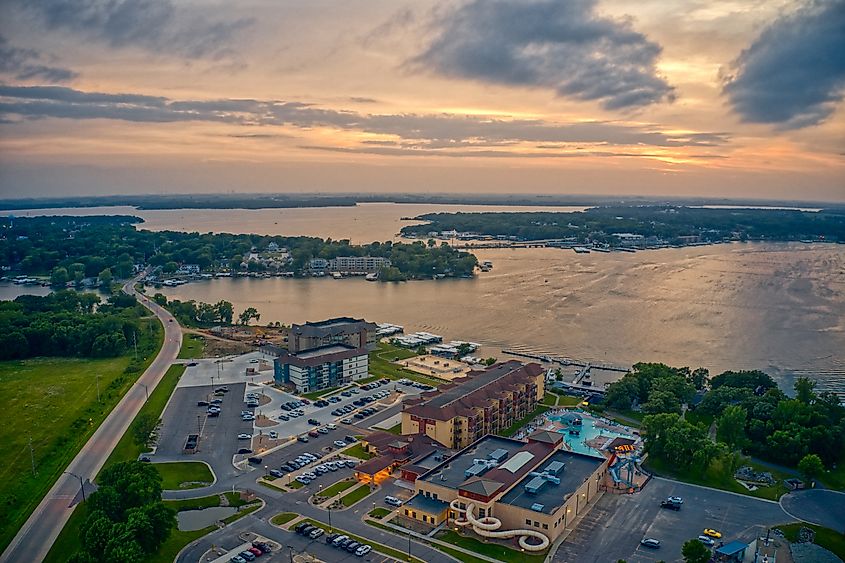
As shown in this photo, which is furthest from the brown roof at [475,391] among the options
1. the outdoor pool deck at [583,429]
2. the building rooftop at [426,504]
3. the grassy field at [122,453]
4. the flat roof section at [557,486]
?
the grassy field at [122,453]

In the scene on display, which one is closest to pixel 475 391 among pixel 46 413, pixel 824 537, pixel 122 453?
pixel 824 537

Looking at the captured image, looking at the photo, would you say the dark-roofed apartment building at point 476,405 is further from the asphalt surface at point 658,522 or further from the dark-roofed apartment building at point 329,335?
the dark-roofed apartment building at point 329,335

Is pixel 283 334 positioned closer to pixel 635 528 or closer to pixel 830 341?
pixel 635 528

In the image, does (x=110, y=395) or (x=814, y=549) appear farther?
(x=110, y=395)

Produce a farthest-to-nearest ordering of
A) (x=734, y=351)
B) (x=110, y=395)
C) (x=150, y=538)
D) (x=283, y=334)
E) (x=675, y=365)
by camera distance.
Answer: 1. (x=283, y=334)
2. (x=734, y=351)
3. (x=675, y=365)
4. (x=110, y=395)
5. (x=150, y=538)

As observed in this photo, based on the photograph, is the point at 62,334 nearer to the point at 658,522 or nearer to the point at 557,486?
the point at 557,486

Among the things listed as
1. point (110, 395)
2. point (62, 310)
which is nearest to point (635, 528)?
point (110, 395)
